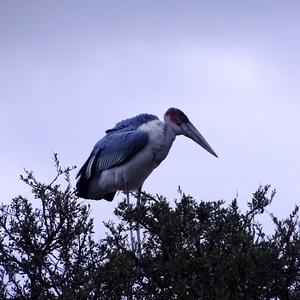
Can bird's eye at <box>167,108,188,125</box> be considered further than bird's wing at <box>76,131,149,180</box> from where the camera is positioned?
Yes

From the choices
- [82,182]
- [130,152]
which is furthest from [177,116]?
[82,182]

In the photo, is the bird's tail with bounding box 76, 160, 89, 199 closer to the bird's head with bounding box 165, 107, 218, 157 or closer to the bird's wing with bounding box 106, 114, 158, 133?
the bird's wing with bounding box 106, 114, 158, 133

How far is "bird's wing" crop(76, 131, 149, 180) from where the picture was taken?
36.2 ft

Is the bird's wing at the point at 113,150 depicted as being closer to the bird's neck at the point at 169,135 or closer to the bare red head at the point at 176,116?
the bird's neck at the point at 169,135

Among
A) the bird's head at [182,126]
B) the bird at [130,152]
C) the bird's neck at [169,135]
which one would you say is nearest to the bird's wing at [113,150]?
the bird at [130,152]

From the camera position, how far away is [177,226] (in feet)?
23.6

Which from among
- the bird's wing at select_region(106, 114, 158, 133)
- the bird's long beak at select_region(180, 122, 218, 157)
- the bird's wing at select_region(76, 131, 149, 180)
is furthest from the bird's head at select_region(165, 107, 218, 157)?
the bird's wing at select_region(76, 131, 149, 180)

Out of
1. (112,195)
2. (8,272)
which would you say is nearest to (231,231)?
(8,272)

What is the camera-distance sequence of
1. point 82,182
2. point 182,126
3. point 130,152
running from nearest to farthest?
point 130,152
point 82,182
point 182,126

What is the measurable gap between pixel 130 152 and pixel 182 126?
89cm

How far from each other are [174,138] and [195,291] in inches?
192

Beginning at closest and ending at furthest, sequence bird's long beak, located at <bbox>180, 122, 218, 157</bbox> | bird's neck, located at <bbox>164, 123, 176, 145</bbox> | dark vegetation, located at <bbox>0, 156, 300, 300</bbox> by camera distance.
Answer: dark vegetation, located at <bbox>0, 156, 300, 300</bbox> < bird's neck, located at <bbox>164, 123, 176, 145</bbox> < bird's long beak, located at <bbox>180, 122, 218, 157</bbox>

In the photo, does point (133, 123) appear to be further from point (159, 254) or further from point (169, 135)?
point (159, 254)

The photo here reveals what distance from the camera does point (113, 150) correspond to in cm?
1118
